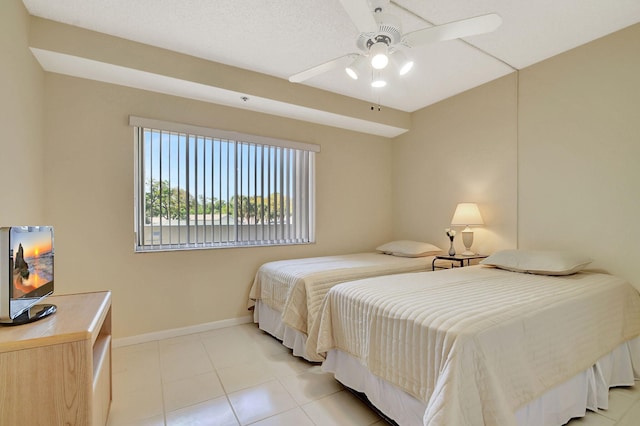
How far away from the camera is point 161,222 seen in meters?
2.93

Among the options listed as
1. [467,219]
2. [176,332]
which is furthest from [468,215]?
[176,332]

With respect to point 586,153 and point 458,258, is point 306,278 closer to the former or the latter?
point 458,258

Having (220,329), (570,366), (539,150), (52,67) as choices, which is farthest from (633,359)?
(52,67)

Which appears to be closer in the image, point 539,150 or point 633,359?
point 633,359

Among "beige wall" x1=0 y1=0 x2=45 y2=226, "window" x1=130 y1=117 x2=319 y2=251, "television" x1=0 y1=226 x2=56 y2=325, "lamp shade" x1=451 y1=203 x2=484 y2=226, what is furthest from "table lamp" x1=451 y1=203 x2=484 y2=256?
"beige wall" x1=0 y1=0 x2=45 y2=226

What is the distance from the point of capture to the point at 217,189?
3188 mm

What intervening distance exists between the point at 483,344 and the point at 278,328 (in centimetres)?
195

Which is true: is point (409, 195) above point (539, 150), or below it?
below

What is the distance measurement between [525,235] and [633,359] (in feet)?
3.91

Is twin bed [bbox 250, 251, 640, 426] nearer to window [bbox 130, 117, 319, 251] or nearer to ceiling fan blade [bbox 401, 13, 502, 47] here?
ceiling fan blade [bbox 401, 13, 502, 47]

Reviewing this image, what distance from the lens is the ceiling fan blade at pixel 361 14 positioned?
4.66ft

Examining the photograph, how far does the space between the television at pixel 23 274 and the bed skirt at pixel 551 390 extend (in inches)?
64.2

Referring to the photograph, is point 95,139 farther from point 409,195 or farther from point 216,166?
point 409,195

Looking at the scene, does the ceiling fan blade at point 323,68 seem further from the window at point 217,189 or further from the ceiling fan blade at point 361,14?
the window at point 217,189
